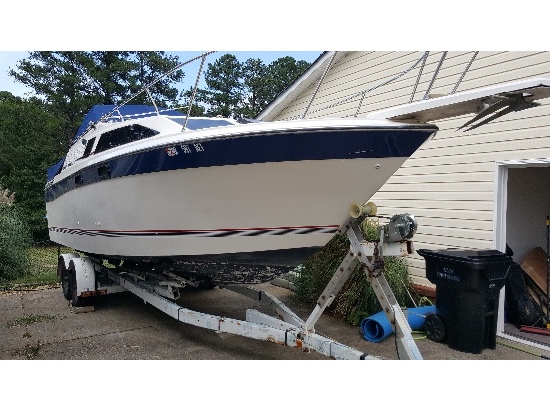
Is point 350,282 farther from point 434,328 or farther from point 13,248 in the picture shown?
point 13,248

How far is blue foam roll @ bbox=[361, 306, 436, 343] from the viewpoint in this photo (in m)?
4.64

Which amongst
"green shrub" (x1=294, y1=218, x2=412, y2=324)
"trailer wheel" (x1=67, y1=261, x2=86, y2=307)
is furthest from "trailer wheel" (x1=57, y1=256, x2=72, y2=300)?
"green shrub" (x1=294, y1=218, x2=412, y2=324)

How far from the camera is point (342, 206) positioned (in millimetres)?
3801

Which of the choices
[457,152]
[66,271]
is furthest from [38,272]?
[457,152]

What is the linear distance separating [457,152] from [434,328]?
2261 mm

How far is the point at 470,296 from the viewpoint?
4.28m

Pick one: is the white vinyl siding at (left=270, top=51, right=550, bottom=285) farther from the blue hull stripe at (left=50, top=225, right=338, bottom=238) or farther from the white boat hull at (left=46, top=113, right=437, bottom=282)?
the blue hull stripe at (left=50, top=225, right=338, bottom=238)

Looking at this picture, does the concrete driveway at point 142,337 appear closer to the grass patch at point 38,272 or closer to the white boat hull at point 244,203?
the white boat hull at point 244,203

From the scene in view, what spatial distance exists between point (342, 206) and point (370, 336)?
5.55 ft

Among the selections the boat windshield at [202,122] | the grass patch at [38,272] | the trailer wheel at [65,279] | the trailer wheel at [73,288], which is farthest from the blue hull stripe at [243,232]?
the grass patch at [38,272]

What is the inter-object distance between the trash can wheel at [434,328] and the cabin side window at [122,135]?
339 centimetres

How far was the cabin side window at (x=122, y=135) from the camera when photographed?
4.90m

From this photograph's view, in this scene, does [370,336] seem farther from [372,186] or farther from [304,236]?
[372,186]

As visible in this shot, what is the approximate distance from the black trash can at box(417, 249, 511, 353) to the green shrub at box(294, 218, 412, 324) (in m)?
0.84
